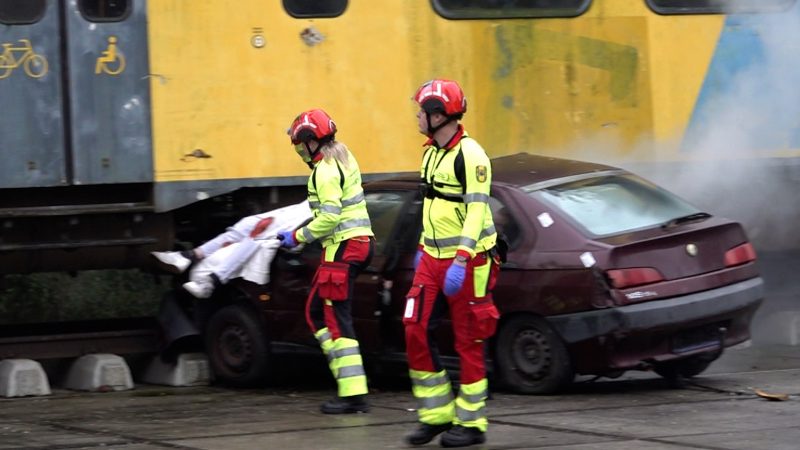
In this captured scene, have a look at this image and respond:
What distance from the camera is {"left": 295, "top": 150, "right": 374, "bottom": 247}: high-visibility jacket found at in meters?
8.16

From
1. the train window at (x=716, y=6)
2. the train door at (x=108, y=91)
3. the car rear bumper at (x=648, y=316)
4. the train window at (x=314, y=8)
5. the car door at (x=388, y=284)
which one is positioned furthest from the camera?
the train window at (x=716, y=6)

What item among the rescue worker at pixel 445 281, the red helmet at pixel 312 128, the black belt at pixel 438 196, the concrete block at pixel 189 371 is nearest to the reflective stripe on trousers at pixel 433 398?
the rescue worker at pixel 445 281

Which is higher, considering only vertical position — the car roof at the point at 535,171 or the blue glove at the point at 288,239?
the car roof at the point at 535,171

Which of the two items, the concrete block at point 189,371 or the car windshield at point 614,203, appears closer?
the car windshield at point 614,203

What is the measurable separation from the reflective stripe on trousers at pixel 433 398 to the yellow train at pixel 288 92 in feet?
12.0

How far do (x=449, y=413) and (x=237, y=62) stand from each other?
416cm

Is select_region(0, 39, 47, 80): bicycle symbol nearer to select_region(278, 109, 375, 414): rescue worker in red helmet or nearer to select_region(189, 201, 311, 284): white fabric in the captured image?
select_region(189, 201, 311, 284): white fabric

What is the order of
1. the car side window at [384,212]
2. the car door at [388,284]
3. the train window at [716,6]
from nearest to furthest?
the car door at [388,284], the car side window at [384,212], the train window at [716,6]

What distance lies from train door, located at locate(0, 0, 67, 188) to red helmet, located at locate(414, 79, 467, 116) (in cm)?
385

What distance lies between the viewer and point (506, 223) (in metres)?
8.66

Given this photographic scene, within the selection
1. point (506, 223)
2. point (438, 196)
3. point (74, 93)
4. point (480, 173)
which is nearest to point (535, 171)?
point (506, 223)

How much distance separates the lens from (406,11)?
1049cm

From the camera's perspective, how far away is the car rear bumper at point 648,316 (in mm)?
8023

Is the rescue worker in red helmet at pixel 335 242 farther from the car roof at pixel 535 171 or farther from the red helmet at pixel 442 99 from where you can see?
the red helmet at pixel 442 99
